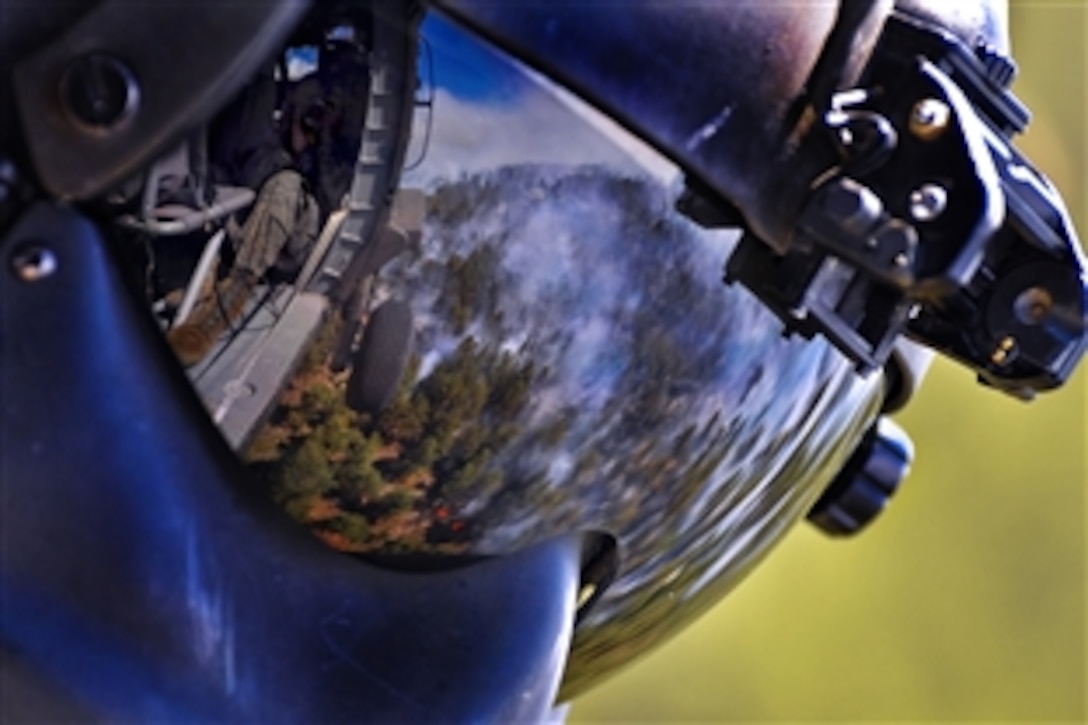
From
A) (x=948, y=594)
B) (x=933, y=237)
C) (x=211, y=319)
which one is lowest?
(x=948, y=594)

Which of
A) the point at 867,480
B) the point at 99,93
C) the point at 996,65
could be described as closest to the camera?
the point at 99,93

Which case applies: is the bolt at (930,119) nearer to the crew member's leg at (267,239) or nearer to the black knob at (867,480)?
the crew member's leg at (267,239)

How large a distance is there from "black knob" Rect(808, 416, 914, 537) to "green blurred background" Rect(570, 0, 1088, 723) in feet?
5.25

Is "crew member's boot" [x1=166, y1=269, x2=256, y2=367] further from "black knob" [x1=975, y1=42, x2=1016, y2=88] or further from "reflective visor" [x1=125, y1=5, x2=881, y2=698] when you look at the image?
"black knob" [x1=975, y1=42, x2=1016, y2=88]

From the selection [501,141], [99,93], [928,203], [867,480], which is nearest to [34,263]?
[99,93]

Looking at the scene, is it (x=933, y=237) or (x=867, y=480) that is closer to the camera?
(x=933, y=237)

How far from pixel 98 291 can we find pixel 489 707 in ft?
0.82

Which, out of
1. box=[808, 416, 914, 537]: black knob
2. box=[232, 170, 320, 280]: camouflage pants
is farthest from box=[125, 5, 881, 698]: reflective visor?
box=[808, 416, 914, 537]: black knob

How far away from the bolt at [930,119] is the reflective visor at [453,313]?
9 cm

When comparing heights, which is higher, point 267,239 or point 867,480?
point 267,239

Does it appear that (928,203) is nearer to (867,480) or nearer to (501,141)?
(501,141)

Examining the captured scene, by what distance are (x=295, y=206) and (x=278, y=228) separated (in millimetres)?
11

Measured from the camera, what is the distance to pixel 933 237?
0.65m

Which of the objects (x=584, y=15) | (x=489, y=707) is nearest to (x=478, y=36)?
(x=584, y=15)
